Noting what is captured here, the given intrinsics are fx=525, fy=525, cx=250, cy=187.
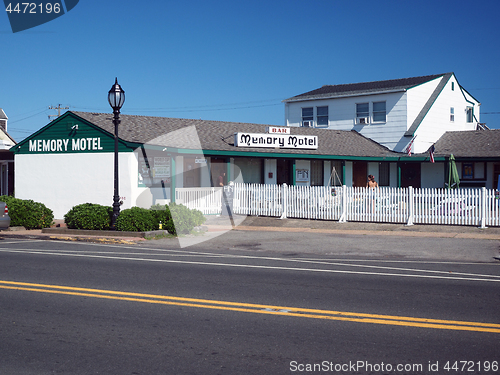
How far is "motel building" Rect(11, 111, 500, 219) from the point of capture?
68.8 feet

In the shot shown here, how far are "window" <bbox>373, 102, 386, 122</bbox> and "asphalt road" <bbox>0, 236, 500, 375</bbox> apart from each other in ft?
65.2

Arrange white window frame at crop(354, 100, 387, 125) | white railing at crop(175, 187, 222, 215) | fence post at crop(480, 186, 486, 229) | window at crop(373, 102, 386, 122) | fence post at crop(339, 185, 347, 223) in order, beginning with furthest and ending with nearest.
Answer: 1. white window frame at crop(354, 100, 387, 125)
2. window at crop(373, 102, 386, 122)
3. white railing at crop(175, 187, 222, 215)
4. fence post at crop(339, 185, 347, 223)
5. fence post at crop(480, 186, 486, 229)

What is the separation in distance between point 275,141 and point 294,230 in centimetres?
736

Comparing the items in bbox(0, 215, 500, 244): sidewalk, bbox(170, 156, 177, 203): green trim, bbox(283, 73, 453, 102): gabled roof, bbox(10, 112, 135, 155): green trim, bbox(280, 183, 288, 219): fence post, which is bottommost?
bbox(0, 215, 500, 244): sidewalk

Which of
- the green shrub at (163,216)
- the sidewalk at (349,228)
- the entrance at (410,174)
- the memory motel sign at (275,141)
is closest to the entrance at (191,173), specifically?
the memory motel sign at (275,141)

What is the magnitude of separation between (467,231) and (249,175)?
11.8 m

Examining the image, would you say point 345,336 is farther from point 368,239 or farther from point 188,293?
point 368,239

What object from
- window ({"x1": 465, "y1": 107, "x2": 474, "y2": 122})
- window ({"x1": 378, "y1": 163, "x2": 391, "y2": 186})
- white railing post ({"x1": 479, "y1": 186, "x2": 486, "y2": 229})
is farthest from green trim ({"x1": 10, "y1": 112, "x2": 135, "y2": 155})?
window ({"x1": 465, "y1": 107, "x2": 474, "y2": 122})

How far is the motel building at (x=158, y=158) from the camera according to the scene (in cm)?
2098

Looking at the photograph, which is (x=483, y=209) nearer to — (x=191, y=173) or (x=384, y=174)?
(x=191, y=173)

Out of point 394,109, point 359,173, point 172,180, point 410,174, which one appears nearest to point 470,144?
point 410,174

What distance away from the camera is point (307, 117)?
3294cm

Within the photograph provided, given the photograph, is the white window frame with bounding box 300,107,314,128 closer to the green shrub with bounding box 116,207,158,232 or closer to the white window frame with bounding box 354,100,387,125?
the white window frame with bounding box 354,100,387,125

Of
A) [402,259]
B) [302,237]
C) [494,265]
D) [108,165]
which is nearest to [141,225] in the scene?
[302,237]
